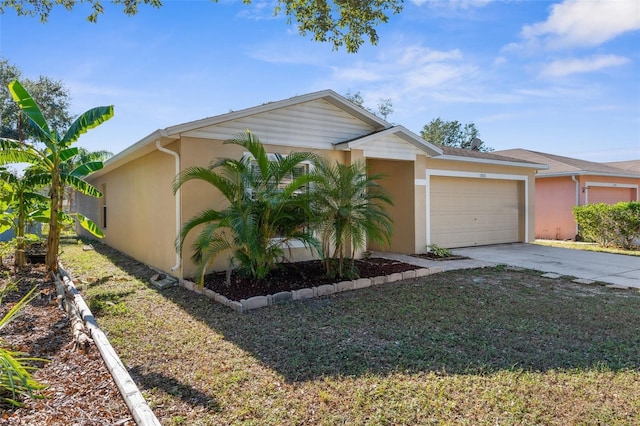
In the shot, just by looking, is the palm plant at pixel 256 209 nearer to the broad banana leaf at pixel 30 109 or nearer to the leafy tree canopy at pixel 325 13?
the leafy tree canopy at pixel 325 13

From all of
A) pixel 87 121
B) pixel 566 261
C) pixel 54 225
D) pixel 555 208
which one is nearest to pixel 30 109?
pixel 87 121

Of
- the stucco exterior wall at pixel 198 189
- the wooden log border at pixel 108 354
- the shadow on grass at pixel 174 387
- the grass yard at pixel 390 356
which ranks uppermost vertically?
the stucco exterior wall at pixel 198 189

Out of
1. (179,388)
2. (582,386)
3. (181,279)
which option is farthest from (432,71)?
(179,388)

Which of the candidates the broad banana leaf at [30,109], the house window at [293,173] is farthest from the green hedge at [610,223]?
the broad banana leaf at [30,109]

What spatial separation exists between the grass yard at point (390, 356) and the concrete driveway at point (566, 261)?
1.58 m

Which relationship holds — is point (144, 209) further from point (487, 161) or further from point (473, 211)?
point (487, 161)

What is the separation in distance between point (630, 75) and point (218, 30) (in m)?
14.5

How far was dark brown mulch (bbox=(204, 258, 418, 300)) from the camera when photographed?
7.05 meters

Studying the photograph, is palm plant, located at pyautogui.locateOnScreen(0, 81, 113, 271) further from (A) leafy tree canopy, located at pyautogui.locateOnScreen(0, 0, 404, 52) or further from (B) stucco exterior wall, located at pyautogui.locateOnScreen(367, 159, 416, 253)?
(B) stucco exterior wall, located at pyautogui.locateOnScreen(367, 159, 416, 253)

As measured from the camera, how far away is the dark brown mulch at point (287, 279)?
7.05m

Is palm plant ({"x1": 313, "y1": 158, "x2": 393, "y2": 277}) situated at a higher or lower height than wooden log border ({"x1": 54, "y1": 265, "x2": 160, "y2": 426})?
higher

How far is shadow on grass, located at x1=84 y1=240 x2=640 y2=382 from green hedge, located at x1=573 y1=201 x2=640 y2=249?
8.11 m

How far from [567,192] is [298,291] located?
1607cm

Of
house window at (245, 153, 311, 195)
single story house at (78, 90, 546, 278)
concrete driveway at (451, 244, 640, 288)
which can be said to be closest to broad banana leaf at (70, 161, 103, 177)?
single story house at (78, 90, 546, 278)
